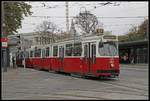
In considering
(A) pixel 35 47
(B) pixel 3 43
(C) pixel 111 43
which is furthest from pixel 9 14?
(C) pixel 111 43

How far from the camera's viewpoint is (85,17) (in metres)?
73.1

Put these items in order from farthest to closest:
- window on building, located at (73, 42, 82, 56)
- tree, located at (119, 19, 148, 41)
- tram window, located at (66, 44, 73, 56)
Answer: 1. tree, located at (119, 19, 148, 41)
2. tram window, located at (66, 44, 73, 56)
3. window on building, located at (73, 42, 82, 56)

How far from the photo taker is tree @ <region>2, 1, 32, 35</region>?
42.1 metres

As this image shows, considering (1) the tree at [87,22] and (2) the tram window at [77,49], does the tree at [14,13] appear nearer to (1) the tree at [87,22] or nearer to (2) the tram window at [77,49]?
(2) the tram window at [77,49]

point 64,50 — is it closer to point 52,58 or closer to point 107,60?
point 52,58

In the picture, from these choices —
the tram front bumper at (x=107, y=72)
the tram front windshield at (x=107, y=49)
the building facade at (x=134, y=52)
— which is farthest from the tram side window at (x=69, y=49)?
the building facade at (x=134, y=52)

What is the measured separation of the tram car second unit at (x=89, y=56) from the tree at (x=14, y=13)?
10628 mm

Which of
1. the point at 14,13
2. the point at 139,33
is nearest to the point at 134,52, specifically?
the point at 14,13

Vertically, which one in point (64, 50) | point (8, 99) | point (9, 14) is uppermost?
point (9, 14)

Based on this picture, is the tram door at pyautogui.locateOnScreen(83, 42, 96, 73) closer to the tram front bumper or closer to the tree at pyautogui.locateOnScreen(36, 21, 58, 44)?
the tram front bumper

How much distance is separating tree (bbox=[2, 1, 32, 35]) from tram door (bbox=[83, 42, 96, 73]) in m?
→ 18.1

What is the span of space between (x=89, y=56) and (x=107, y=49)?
1440 millimetres

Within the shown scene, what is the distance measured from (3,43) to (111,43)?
1304 cm

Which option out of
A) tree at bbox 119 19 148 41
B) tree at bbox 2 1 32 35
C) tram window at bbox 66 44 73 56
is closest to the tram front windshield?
tram window at bbox 66 44 73 56
